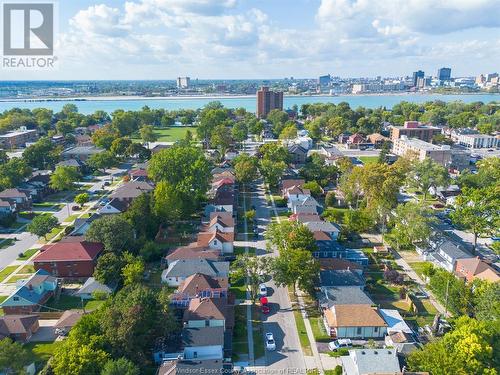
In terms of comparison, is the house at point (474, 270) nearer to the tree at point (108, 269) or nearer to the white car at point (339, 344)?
the white car at point (339, 344)

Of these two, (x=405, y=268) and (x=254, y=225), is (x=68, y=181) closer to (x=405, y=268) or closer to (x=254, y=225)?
(x=254, y=225)

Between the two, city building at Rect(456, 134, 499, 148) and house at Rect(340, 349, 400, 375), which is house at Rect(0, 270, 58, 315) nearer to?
house at Rect(340, 349, 400, 375)

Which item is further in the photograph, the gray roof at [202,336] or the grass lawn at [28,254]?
the grass lawn at [28,254]

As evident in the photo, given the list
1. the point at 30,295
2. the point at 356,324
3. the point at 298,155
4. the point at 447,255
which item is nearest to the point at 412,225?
the point at 447,255

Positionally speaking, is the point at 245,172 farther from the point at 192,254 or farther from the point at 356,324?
the point at 356,324

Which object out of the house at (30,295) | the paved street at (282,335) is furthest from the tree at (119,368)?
the house at (30,295)
